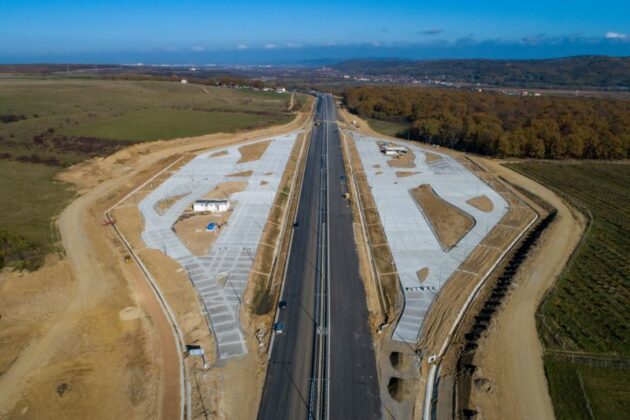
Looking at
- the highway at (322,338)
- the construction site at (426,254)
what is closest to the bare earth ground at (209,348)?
the highway at (322,338)

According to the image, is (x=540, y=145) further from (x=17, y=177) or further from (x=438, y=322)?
(x=17, y=177)

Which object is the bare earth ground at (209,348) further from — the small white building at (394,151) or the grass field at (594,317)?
the small white building at (394,151)

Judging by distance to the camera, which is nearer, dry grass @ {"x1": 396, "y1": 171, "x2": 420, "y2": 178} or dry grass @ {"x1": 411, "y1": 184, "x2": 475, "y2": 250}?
dry grass @ {"x1": 411, "y1": 184, "x2": 475, "y2": 250}

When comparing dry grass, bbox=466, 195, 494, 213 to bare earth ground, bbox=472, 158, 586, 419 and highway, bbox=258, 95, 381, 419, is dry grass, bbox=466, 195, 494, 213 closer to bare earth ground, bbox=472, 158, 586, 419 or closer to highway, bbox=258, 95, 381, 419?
bare earth ground, bbox=472, 158, 586, 419

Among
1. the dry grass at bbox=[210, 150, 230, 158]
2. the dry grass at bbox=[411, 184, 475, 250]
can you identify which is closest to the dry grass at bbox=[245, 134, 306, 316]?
the dry grass at bbox=[411, 184, 475, 250]

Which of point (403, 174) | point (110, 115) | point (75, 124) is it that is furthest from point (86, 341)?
point (110, 115)

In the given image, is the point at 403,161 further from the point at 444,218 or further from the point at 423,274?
the point at 423,274
